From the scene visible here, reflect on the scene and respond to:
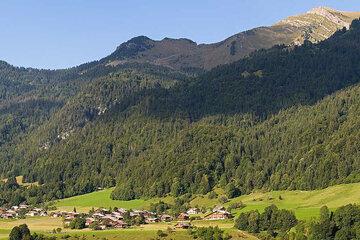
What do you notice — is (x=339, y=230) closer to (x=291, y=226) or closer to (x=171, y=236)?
(x=291, y=226)

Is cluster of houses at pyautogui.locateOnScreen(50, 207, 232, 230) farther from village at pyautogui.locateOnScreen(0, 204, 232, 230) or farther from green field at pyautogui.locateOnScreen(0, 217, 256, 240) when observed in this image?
green field at pyautogui.locateOnScreen(0, 217, 256, 240)

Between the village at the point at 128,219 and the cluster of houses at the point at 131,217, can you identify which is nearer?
the village at the point at 128,219

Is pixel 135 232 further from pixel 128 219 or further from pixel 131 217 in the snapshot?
pixel 131 217

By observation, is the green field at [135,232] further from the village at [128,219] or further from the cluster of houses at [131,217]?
the cluster of houses at [131,217]

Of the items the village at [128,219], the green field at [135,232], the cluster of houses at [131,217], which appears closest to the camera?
the green field at [135,232]

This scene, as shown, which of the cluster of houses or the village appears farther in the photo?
the cluster of houses

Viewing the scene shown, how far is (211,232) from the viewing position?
14475cm

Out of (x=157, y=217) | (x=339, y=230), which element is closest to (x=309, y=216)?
(x=339, y=230)

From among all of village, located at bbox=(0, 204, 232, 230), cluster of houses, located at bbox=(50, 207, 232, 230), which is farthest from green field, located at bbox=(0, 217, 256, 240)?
cluster of houses, located at bbox=(50, 207, 232, 230)

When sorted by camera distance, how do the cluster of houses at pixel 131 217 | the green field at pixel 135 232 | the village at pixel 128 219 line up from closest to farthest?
the green field at pixel 135 232, the village at pixel 128 219, the cluster of houses at pixel 131 217

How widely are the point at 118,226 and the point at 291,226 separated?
172ft

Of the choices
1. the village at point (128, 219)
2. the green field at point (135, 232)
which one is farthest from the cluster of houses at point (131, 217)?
the green field at point (135, 232)

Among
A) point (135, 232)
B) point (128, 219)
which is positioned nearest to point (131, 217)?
point (128, 219)

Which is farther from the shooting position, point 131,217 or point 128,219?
point 131,217
